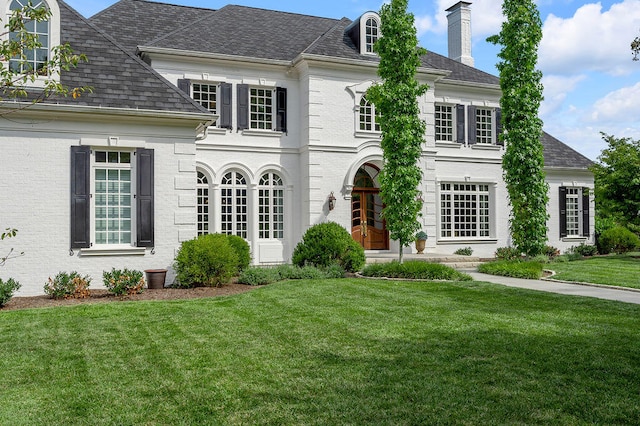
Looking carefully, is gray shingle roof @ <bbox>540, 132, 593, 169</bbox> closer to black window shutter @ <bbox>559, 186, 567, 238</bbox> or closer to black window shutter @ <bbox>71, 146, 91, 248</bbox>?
black window shutter @ <bbox>559, 186, 567, 238</bbox>

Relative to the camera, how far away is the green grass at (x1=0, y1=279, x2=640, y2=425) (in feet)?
14.9

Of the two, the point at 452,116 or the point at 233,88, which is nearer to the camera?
the point at 233,88

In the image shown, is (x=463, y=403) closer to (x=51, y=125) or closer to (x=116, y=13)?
(x=51, y=125)

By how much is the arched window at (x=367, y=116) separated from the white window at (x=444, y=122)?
3110mm

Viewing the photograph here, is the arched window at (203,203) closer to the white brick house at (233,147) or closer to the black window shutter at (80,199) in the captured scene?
the white brick house at (233,147)

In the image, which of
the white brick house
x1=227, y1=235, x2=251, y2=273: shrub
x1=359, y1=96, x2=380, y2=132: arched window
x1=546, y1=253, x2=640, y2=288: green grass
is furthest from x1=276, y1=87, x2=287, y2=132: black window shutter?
x1=546, y1=253, x2=640, y2=288: green grass

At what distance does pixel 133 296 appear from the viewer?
11.5 m

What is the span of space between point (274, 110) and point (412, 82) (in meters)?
5.28

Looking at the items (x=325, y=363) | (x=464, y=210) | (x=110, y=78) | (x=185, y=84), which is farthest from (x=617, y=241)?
(x=325, y=363)

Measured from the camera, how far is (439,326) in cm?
779

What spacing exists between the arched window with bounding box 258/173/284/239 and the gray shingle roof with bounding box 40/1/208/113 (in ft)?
18.4

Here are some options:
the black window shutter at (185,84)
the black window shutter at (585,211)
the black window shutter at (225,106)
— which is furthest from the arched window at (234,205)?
the black window shutter at (585,211)

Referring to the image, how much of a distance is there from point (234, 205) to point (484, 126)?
1062 cm

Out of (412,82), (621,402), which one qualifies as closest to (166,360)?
(621,402)
